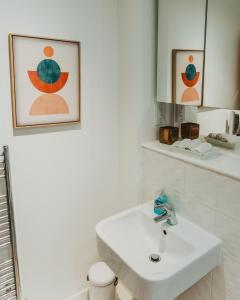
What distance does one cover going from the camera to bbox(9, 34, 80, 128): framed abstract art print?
134cm

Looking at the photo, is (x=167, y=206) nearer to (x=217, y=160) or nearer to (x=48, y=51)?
(x=217, y=160)

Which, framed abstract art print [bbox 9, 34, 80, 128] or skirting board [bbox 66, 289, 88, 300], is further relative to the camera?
skirting board [bbox 66, 289, 88, 300]

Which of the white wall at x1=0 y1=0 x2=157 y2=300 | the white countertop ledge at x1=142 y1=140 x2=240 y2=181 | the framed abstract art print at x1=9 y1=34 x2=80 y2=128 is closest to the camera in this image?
the white countertop ledge at x1=142 y1=140 x2=240 y2=181

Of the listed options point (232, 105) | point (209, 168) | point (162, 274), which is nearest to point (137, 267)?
point (162, 274)

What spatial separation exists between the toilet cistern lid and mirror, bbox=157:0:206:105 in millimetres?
1141

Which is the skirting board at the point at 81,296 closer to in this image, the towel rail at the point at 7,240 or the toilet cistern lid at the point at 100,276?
the toilet cistern lid at the point at 100,276

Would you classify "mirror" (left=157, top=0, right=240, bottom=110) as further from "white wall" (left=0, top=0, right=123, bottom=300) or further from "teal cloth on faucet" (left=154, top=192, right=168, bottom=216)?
"teal cloth on faucet" (left=154, top=192, right=168, bottom=216)

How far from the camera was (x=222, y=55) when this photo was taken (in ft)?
4.42

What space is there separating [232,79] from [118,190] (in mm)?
1019

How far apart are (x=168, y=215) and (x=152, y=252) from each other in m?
0.22

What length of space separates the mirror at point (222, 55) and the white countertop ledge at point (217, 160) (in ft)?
0.85

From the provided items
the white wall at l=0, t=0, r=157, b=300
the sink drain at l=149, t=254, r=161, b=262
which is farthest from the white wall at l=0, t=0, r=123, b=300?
the sink drain at l=149, t=254, r=161, b=262

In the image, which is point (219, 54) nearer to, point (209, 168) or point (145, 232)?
point (209, 168)

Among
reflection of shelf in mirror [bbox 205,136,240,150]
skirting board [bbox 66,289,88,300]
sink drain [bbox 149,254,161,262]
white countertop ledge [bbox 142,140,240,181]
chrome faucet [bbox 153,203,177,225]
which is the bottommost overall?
skirting board [bbox 66,289,88,300]
